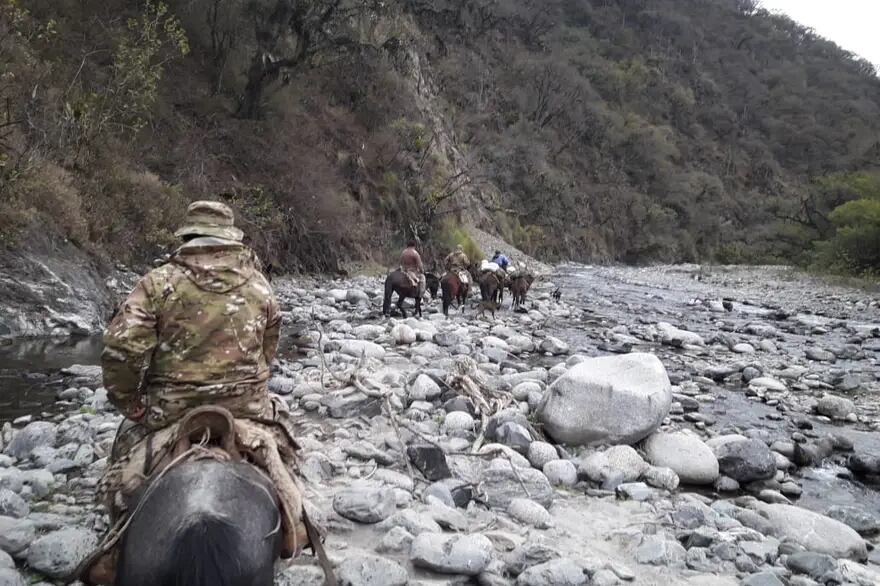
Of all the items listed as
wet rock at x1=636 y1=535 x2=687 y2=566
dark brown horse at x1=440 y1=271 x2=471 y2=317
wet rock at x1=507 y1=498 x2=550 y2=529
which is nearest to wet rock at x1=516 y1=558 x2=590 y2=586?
wet rock at x1=636 y1=535 x2=687 y2=566

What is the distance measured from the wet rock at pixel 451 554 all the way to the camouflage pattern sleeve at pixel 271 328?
123 centimetres

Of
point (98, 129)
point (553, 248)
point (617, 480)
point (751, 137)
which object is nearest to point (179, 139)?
point (98, 129)

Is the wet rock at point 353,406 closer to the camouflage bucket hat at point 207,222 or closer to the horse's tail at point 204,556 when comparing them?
the camouflage bucket hat at point 207,222

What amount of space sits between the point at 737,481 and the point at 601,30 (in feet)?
299

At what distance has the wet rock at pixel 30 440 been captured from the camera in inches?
170

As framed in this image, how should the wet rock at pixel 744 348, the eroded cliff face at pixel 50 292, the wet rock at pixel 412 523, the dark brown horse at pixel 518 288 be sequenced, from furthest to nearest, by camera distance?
1. the dark brown horse at pixel 518 288
2. the wet rock at pixel 744 348
3. the eroded cliff face at pixel 50 292
4. the wet rock at pixel 412 523

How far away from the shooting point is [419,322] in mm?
10617

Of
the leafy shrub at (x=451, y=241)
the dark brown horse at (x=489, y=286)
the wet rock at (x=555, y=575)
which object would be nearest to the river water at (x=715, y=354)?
the dark brown horse at (x=489, y=286)

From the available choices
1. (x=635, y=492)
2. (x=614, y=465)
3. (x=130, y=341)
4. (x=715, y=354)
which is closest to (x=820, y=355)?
(x=715, y=354)

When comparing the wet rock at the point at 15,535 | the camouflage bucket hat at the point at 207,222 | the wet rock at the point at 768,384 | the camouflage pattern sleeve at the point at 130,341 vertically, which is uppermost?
the camouflage bucket hat at the point at 207,222

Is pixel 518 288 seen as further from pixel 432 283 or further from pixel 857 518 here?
pixel 857 518

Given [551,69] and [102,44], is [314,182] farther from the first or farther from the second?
[551,69]

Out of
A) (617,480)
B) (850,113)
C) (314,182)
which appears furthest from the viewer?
(850,113)

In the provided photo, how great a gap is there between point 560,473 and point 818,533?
1628 mm
